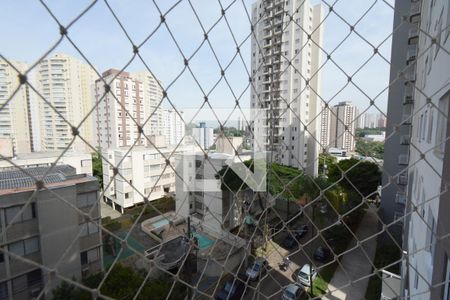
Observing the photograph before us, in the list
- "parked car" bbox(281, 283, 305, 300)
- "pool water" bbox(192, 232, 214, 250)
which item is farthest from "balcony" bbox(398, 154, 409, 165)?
"pool water" bbox(192, 232, 214, 250)

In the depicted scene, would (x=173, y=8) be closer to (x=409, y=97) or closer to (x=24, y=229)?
(x=24, y=229)

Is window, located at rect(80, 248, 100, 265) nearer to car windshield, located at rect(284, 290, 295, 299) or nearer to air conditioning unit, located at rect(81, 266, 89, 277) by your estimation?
air conditioning unit, located at rect(81, 266, 89, 277)

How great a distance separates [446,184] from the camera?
1.54ft

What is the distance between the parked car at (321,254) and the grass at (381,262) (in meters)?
0.74

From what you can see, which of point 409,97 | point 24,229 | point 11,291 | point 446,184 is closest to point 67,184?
point 24,229

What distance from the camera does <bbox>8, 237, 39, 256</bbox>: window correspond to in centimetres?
218

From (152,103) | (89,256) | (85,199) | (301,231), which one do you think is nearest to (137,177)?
(152,103)

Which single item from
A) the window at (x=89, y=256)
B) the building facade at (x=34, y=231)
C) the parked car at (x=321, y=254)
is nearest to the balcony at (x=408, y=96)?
the parked car at (x=321, y=254)

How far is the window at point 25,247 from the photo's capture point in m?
2.18

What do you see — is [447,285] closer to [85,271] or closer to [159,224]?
[85,271]

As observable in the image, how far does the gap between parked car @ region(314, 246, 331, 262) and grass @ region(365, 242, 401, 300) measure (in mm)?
740

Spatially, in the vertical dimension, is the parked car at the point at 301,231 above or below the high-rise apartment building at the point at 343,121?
below

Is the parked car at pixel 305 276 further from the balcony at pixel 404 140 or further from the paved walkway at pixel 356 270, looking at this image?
the balcony at pixel 404 140

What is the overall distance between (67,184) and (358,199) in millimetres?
4716
